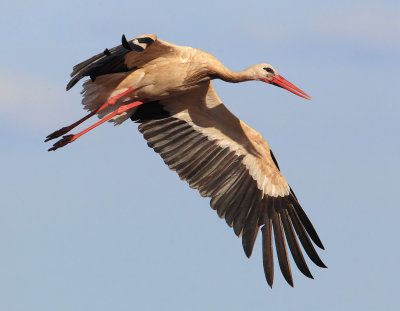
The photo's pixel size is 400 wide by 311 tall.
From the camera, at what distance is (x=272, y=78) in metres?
13.8

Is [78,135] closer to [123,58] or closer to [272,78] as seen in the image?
[123,58]

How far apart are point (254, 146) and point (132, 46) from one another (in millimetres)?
3471

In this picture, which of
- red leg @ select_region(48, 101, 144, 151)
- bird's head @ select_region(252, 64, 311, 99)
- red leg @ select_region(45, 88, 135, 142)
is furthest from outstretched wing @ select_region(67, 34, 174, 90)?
bird's head @ select_region(252, 64, 311, 99)

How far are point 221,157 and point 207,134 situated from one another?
43 centimetres

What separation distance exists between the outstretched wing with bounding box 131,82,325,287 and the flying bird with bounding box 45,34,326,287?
2 cm

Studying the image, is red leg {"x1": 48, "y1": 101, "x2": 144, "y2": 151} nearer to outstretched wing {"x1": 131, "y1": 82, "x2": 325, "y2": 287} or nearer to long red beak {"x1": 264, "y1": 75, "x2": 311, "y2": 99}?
outstretched wing {"x1": 131, "y1": 82, "x2": 325, "y2": 287}

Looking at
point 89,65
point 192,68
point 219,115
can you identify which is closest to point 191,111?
point 219,115

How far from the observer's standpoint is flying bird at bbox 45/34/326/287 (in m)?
13.0

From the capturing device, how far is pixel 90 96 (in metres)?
13.6

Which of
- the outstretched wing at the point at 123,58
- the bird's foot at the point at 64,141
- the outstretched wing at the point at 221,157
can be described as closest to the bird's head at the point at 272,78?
the outstretched wing at the point at 221,157

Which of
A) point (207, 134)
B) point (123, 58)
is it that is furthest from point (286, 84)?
point (123, 58)

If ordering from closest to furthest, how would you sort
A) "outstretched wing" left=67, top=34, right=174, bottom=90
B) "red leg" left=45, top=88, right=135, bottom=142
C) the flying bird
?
1. "outstretched wing" left=67, top=34, right=174, bottom=90
2. the flying bird
3. "red leg" left=45, top=88, right=135, bottom=142

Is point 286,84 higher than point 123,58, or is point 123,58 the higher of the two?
point 123,58

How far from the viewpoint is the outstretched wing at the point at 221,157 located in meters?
13.9
